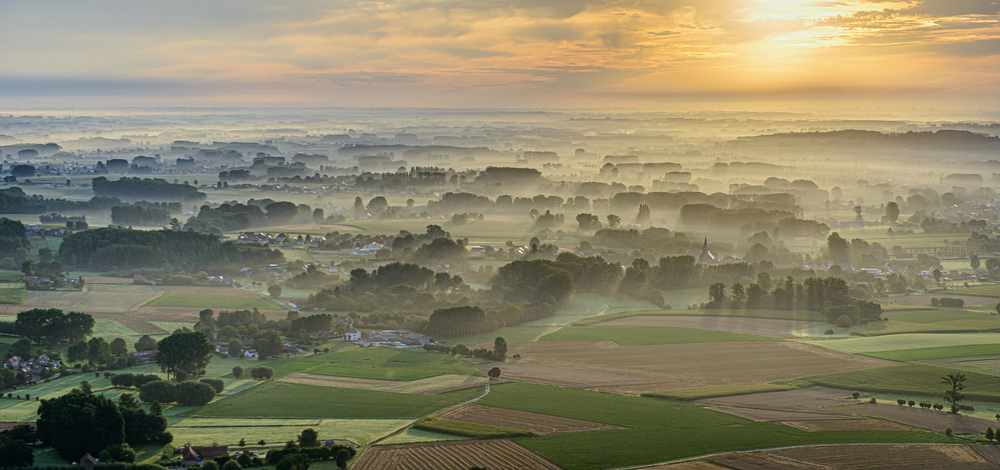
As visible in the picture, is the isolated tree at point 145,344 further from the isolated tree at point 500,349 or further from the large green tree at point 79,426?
the isolated tree at point 500,349

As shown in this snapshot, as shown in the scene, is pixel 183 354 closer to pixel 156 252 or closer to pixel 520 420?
pixel 520 420

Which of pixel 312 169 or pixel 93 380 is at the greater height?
pixel 312 169

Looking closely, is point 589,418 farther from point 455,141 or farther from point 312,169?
point 455,141

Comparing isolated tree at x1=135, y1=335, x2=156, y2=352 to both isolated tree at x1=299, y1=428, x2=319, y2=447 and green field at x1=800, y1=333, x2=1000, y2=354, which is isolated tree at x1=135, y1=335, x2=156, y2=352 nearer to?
isolated tree at x1=299, y1=428, x2=319, y2=447

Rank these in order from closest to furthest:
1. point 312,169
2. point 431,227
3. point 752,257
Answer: point 752,257 < point 431,227 < point 312,169

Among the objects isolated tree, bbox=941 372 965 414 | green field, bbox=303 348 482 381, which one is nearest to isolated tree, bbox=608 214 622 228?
green field, bbox=303 348 482 381

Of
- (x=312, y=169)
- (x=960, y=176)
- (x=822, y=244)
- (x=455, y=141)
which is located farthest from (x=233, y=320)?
(x=455, y=141)

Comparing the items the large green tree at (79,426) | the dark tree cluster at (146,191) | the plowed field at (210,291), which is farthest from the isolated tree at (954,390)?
the dark tree cluster at (146,191)
